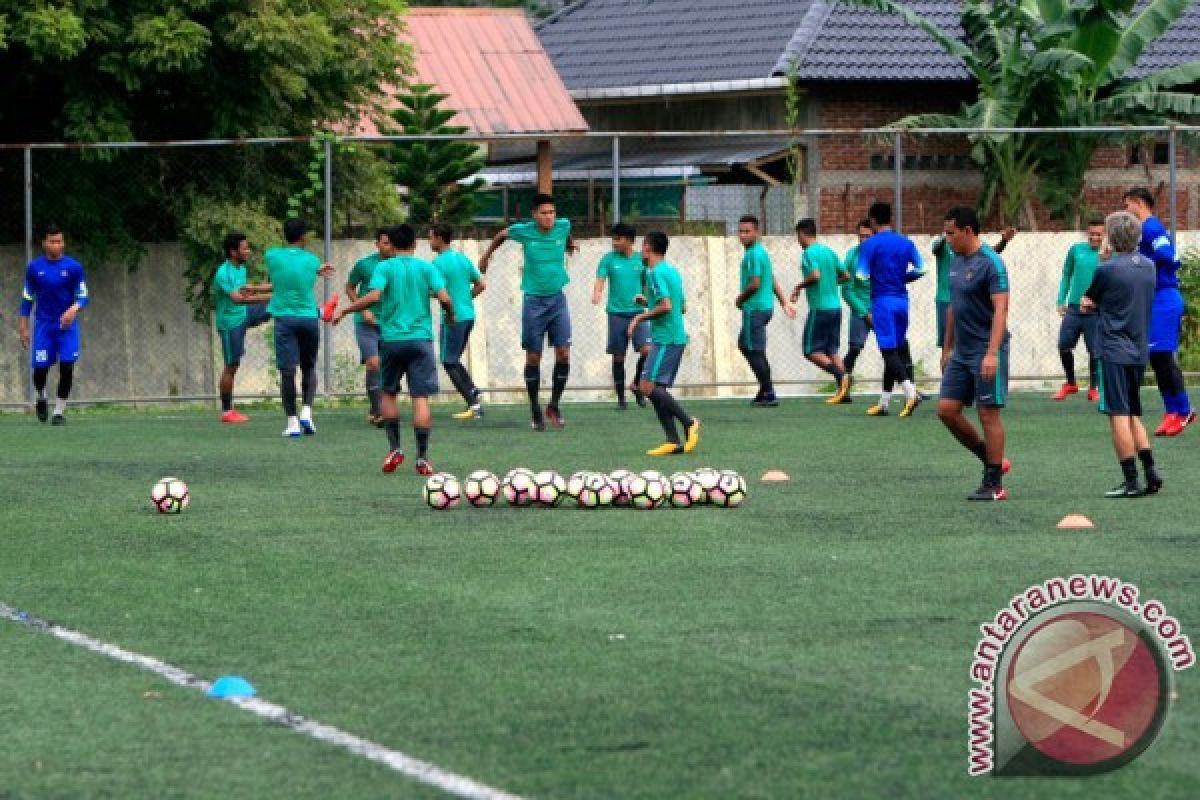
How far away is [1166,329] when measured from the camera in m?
18.0

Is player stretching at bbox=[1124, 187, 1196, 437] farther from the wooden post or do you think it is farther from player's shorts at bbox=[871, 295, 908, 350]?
the wooden post

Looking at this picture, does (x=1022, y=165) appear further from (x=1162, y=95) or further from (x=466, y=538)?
(x=466, y=538)

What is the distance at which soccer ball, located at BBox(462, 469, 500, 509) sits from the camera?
1414cm

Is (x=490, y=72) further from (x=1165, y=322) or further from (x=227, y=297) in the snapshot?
(x=1165, y=322)

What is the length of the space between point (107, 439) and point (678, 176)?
51.0 ft

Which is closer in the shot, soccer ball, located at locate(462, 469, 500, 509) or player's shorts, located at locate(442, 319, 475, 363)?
soccer ball, located at locate(462, 469, 500, 509)

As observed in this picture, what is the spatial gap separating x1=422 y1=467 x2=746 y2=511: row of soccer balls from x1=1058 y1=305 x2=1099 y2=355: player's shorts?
9.96m

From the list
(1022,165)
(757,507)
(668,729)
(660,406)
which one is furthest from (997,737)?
(1022,165)

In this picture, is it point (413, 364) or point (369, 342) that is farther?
point (369, 342)

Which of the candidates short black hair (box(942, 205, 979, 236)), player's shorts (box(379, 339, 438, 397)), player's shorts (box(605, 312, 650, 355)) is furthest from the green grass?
player's shorts (box(605, 312, 650, 355))

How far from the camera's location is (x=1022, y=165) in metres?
31.9

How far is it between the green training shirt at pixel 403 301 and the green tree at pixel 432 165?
16485 millimetres

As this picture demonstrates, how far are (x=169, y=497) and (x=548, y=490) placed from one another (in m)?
2.47

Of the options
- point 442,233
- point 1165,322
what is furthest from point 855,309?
point 1165,322
